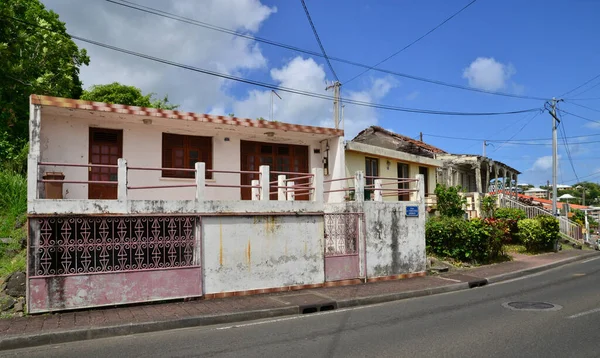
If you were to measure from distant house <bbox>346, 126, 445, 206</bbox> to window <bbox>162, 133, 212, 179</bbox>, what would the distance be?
536 cm

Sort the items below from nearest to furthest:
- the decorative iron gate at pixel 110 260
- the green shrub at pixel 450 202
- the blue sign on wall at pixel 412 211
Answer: the decorative iron gate at pixel 110 260 < the blue sign on wall at pixel 412 211 < the green shrub at pixel 450 202

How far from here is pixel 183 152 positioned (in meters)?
13.9

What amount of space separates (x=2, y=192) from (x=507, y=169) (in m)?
29.8

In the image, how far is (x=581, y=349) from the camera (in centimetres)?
593

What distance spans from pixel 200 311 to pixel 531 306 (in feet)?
22.5

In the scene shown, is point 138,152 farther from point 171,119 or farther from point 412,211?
point 412,211

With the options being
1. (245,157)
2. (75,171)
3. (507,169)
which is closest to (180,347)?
(75,171)

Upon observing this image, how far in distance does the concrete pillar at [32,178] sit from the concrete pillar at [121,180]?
1493 millimetres

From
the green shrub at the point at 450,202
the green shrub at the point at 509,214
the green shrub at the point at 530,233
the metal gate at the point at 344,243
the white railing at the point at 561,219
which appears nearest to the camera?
the metal gate at the point at 344,243

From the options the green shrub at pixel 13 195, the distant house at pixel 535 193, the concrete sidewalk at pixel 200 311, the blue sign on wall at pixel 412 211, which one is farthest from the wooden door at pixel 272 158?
the distant house at pixel 535 193

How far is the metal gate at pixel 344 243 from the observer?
1200 centimetres

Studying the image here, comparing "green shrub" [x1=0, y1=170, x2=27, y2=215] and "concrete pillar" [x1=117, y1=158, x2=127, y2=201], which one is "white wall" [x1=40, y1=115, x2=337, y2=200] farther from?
"concrete pillar" [x1=117, y1=158, x2=127, y2=201]

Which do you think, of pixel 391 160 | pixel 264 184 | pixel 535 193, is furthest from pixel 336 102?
pixel 535 193

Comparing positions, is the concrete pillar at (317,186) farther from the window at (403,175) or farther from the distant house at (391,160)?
the window at (403,175)
